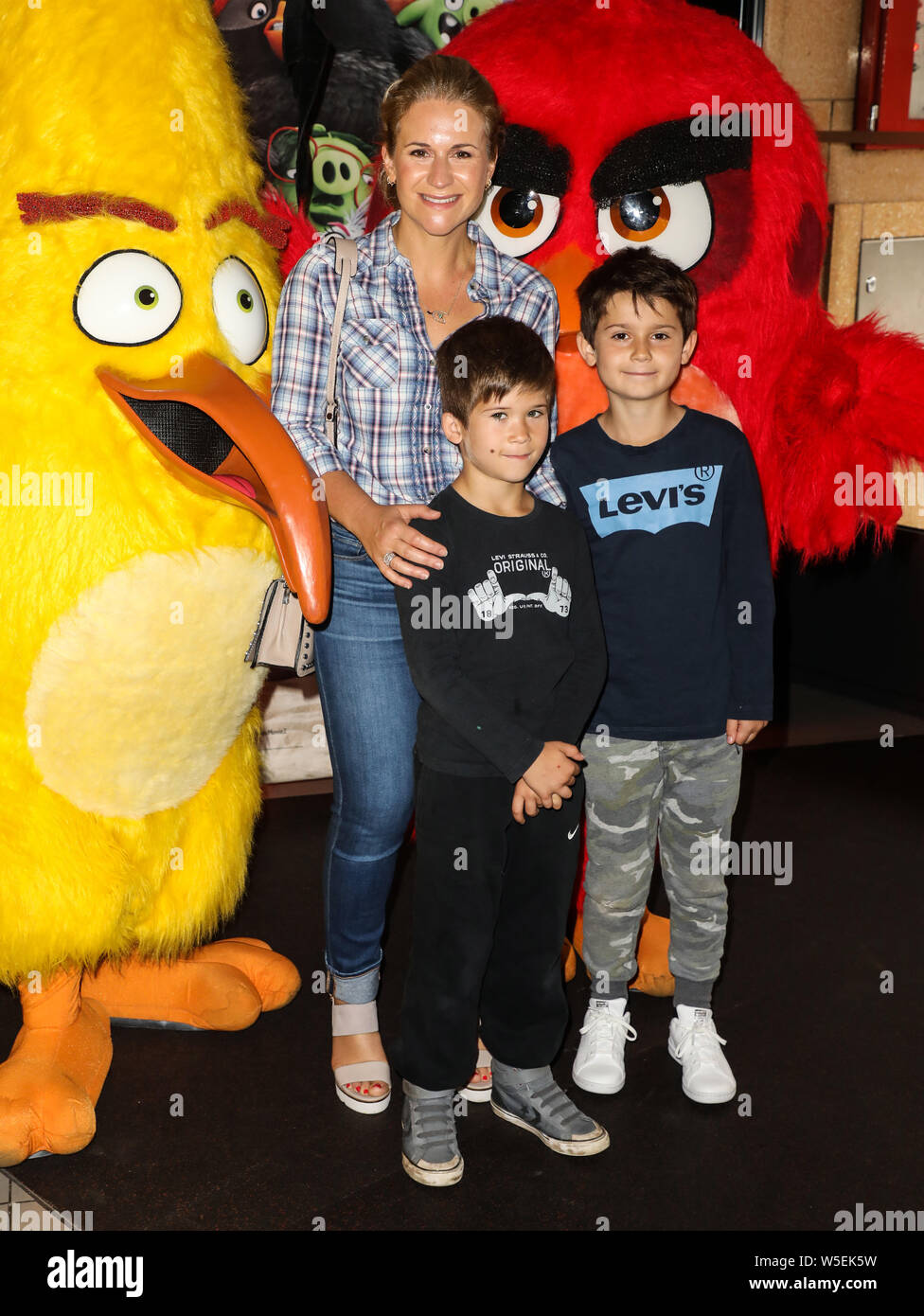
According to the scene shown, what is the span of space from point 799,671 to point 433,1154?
3043mm

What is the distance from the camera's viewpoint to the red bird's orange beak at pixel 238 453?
1.57m

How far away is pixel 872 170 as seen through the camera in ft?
12.3

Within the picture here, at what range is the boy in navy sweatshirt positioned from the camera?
182cm

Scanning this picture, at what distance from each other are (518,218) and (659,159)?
240 mm

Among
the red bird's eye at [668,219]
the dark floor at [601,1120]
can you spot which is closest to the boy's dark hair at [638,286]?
the red bird's eye at [668,219]

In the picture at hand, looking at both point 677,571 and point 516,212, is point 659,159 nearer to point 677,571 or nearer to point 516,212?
point 516,212

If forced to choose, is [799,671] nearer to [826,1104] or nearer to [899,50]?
[899,50]

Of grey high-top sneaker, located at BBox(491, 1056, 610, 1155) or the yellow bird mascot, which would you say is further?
grey high-top sneaker, located at BBox(491, 1056, 610, 1155)

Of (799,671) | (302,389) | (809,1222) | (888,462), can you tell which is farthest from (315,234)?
(799,671)

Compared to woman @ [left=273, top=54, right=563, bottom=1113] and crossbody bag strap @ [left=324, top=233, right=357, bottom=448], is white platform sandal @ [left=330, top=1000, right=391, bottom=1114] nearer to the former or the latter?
woman @ [left=273, top=54, right=563, bottom=1113]

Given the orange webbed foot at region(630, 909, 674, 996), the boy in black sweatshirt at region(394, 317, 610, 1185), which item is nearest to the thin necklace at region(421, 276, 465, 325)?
the boy in black sweatshirt at region(394, 317, 610, 1185)

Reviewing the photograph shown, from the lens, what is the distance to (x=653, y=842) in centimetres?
199

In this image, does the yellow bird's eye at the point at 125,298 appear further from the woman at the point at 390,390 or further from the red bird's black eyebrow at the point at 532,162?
the red bird's black eyebrow at the point at 532,162

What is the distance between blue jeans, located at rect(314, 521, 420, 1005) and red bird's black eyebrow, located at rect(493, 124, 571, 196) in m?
0.70
